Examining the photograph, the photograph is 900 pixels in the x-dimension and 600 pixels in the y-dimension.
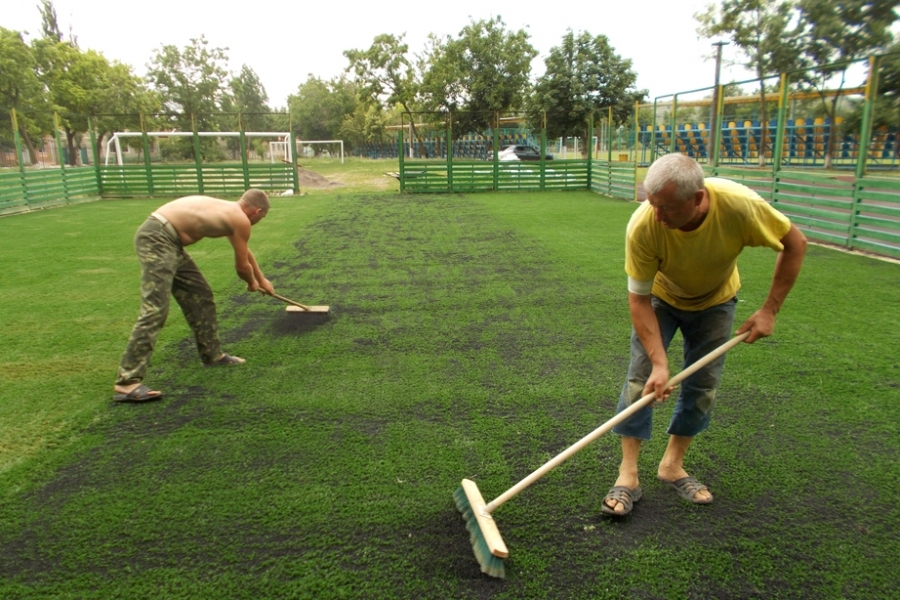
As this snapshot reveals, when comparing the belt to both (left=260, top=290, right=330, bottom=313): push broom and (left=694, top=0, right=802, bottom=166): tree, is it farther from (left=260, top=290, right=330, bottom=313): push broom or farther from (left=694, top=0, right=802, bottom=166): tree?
(left=694, top=0, right=802, bottom=166): tree

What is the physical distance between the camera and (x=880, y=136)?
771 centimetres

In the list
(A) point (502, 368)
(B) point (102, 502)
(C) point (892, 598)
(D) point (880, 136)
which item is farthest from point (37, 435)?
(D) point (880, 136)

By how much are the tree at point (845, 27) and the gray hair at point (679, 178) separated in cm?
1903

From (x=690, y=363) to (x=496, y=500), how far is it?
107 centimetres

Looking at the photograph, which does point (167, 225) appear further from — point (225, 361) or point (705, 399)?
point (705, 399)

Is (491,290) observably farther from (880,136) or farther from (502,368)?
(880,136)

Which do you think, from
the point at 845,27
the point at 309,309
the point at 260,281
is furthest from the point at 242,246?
the point at 845,27

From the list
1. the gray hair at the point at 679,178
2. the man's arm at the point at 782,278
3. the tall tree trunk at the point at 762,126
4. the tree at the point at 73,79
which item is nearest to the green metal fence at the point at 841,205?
the tall tree trunk at the point at 762,126

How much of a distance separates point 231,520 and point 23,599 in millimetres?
715

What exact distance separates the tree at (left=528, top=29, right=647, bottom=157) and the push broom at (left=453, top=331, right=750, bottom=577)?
2064 cm

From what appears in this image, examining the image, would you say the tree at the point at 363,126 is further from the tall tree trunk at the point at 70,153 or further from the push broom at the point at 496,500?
the push broom at the point at 496,500

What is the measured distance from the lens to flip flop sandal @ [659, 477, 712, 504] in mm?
2629

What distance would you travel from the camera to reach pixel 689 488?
2.67 m

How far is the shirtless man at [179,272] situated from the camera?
3734 mm
